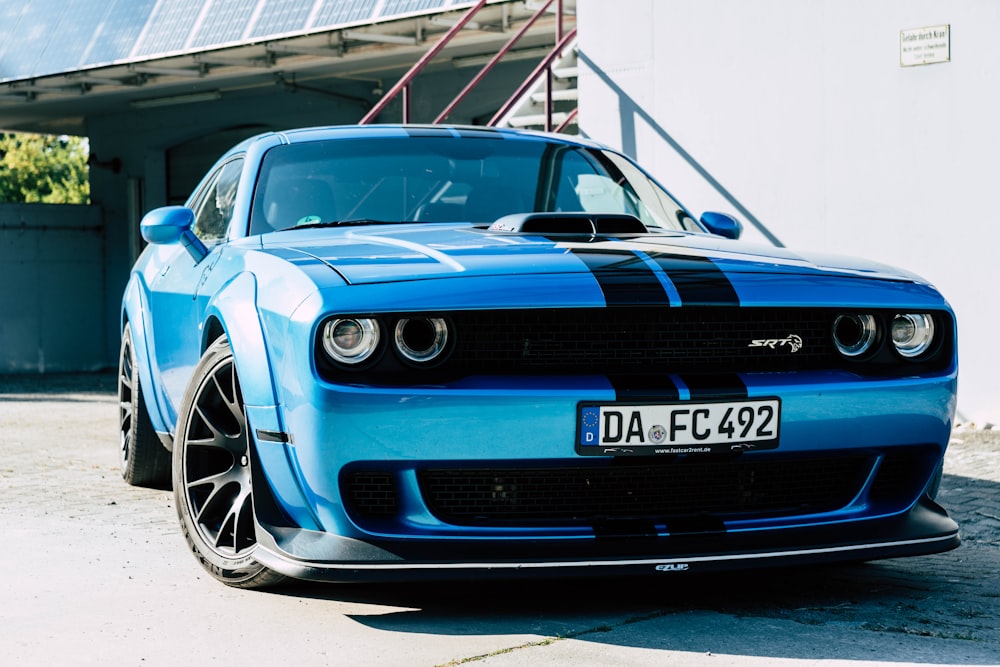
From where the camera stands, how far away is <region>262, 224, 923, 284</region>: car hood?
346cm

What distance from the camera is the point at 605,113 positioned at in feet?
34.6

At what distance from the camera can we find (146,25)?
578 inches

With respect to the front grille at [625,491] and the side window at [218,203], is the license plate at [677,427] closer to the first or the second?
the front grille at [625,491]

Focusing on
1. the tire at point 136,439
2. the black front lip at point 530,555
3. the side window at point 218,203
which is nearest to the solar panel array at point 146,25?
the tire at point 136,439

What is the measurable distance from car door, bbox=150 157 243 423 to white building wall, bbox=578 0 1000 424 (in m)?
4.64

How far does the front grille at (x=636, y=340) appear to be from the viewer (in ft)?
11.1

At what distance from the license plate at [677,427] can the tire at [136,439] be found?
300cm

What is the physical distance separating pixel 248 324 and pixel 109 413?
7.67 metres

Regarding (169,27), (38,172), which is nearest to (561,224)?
(169,27)

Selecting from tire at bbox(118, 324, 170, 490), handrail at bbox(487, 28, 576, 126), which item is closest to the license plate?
tire at bbox(118, 324, 170, 490)

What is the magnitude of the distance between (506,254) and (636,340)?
0.40 metres

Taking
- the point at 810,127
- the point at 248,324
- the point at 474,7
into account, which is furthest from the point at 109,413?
the point at 248,324

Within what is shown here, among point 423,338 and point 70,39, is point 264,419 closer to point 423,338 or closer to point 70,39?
point 423,338

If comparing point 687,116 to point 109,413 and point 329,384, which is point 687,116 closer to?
point 109,413
